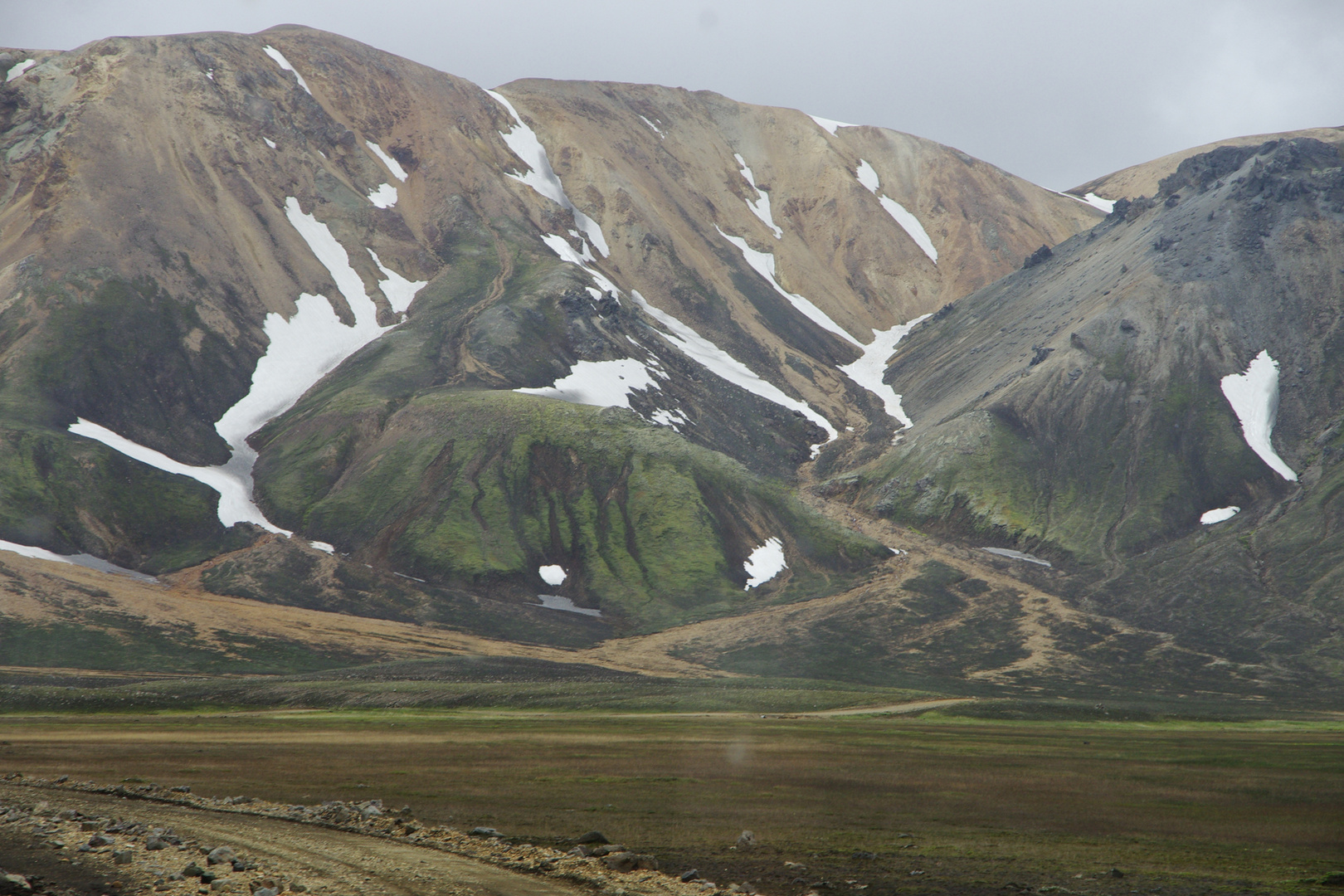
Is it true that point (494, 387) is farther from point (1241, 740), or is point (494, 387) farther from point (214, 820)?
point (214, 820)

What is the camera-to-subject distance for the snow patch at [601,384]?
16212cm

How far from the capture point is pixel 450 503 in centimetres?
13262

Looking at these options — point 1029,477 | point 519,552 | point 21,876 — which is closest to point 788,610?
point 519,552

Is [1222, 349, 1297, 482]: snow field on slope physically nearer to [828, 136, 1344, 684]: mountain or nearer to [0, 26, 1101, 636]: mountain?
[828, 136, 1344, 684]: mountain

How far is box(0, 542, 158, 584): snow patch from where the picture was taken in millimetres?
108625

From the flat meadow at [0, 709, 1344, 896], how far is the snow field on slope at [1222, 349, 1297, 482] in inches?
4046

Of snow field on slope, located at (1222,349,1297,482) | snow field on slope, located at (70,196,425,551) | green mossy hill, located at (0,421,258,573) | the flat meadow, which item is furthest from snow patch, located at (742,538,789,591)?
snow field on slope, located at (1222,349,1297,482)

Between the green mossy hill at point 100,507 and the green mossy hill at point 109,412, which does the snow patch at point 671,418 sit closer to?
the green mossy hill at point 100,507

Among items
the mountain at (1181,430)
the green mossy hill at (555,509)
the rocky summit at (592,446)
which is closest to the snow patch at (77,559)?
the rocky summit at (592,446)

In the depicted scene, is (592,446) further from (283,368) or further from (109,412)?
(109,412)

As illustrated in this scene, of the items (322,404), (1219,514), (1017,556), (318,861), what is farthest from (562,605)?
(318,861)

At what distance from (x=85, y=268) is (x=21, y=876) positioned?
509 ft

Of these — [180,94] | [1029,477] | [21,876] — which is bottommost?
[21,876]

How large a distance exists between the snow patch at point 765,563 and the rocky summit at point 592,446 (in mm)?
501
